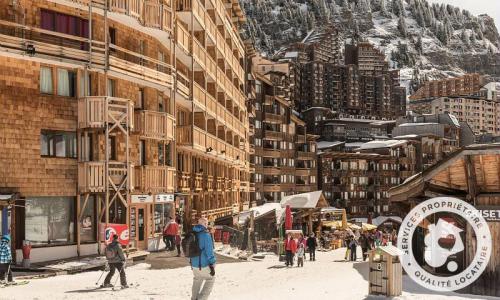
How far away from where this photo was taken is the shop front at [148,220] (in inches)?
1202

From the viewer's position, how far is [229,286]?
1989 centimetres

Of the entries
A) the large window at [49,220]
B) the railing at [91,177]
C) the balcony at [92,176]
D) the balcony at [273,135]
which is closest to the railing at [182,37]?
the balcony at [92,176]

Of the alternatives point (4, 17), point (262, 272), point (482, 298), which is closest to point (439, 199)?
point (482, 298)

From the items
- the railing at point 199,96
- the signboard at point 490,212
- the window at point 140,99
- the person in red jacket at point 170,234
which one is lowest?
the person in red jacket at point 170,234

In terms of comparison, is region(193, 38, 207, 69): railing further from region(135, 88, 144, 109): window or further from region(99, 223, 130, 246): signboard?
region(99, 223, 130, 246): signboard

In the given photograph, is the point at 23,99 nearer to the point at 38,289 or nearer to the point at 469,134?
the point at 38,289

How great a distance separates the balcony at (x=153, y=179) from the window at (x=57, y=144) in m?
3.89

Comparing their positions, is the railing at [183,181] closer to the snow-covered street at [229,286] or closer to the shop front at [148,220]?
the shop front at [148,220]

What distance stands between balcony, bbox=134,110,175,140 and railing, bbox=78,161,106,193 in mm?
3809

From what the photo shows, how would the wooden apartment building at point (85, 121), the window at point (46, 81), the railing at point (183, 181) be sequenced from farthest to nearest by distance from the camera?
1. the railing at point (183, 181)
2. the window at point (46, 81)
3. the wooden apartment building at point (85, 121)

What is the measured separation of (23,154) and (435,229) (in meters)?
14.7

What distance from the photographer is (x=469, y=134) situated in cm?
15675

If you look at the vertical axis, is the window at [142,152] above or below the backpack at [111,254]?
above

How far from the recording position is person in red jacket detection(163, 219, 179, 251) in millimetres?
30797
